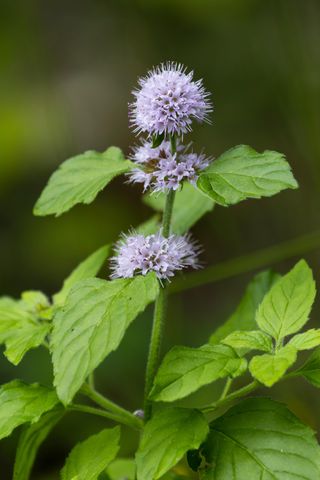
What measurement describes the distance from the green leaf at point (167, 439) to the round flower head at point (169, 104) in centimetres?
49

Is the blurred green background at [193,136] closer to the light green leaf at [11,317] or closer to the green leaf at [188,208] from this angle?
the green leaf at [188,208]

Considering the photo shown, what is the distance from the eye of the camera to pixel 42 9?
5.27 metres

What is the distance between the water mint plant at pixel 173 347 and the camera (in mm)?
1098

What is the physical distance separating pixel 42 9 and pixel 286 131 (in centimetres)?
233

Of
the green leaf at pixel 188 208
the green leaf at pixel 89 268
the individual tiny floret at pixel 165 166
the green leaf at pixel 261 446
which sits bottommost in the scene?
the green leaf at pixel 261 446

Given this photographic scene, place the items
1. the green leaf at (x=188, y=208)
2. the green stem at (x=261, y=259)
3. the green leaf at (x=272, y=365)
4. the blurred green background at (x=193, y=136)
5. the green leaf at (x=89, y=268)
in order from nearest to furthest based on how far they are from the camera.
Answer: the green leaf at (x=272, y=365)
the green leaf at (x=89, y=268)
the green leaf at (x=188, y=208)
the green stem at (x=261, y=259)
the blurred green background at (x=193, y=136)

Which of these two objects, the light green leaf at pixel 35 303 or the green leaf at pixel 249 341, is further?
the light green leaf at pixel 35 303

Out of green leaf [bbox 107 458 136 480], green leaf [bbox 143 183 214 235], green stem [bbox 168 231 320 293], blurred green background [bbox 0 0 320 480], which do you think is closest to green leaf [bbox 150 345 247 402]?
green leaf [bbox 143 183 214 235]

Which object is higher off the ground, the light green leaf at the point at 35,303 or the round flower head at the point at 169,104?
the round flower head at the point at 169,104

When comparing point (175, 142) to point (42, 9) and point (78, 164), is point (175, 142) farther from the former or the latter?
point (42, 9)

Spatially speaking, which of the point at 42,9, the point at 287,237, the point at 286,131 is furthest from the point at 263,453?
the point at 42,9

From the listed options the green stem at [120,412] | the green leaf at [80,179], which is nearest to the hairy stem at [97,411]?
the green stem at [120,412]

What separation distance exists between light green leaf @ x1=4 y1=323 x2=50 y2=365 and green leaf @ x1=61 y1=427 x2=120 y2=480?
21 centimetres

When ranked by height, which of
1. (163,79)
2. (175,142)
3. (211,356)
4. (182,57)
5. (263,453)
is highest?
(182,57)
